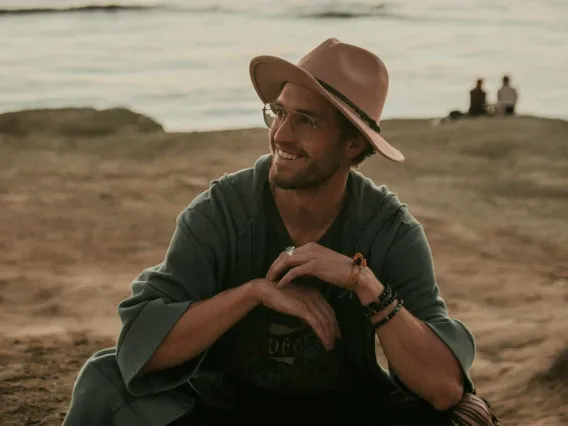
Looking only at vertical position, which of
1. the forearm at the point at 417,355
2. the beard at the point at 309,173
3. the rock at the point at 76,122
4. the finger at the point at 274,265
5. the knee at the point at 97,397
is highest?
the beard at the point at 309,173

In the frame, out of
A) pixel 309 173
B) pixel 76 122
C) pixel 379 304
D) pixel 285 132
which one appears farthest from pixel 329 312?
pixel 76 122

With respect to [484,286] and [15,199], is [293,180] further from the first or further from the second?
[15,199]

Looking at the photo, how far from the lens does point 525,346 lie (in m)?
5.75

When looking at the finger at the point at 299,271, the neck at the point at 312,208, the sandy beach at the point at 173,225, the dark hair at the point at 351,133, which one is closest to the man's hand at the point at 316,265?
the finger at the point at 299,271

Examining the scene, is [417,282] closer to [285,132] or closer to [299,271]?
[299,271]

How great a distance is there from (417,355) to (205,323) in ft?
2.08

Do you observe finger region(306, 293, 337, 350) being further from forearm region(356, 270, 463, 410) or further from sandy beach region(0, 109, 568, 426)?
sandy beach region(0, 109, 568, 426)

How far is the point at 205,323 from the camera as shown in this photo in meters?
2.94

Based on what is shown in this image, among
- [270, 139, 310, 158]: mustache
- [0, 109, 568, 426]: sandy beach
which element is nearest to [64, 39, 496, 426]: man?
[270, 139, 310, 158]: mustache

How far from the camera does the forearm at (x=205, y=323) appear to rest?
9.62 ft

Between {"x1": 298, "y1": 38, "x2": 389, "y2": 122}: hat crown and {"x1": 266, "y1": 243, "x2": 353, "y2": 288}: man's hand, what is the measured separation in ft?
1.56

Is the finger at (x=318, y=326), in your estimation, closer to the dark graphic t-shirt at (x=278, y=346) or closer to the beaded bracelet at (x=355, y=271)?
the beaded bracelet at (x=355, y=271)

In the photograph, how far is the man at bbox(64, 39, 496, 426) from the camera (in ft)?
9.64

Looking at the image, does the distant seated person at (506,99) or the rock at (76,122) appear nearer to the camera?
the rock at (76,122)
